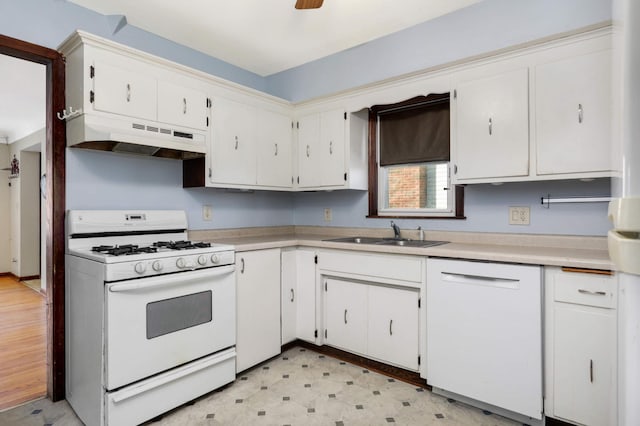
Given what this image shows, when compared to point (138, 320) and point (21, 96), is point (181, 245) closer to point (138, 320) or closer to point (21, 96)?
point (138, 320)

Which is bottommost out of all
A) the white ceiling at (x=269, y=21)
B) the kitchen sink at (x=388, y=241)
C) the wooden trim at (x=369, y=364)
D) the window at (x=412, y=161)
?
the wooden trim at (x=369, y=364)

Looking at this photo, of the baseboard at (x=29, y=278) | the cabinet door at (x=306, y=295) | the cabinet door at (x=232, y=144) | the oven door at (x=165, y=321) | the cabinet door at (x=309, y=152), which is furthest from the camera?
the baseboard at (x=29, y=278)

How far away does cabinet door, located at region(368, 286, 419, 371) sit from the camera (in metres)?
2.36

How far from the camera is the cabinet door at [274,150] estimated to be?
3166 mm

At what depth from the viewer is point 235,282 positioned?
247 cm

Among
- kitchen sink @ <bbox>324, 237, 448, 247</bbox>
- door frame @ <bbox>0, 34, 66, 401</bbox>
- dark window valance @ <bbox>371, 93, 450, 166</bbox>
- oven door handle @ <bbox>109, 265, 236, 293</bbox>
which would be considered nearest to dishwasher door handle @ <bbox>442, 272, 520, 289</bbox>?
kitchen sink @ <bbox>324, 237, 448, 247</bbox>

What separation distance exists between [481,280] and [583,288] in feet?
1.57

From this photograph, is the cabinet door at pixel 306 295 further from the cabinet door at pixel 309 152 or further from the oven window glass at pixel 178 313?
the oven window glass at pixel 178 313

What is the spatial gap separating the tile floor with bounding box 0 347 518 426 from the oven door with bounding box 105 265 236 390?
32 cm

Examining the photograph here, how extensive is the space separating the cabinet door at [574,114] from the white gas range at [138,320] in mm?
2142

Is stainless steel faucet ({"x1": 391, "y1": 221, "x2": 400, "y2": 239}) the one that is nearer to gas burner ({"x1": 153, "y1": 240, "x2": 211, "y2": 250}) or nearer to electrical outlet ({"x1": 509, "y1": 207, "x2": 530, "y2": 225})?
electrical outlet ({"x1": 509, "y1": 207, "x2": 530, "y2": 225})

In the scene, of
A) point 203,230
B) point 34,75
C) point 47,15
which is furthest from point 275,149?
point 34,75

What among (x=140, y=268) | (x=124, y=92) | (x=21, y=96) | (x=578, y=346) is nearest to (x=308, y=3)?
(x=124, y=92)

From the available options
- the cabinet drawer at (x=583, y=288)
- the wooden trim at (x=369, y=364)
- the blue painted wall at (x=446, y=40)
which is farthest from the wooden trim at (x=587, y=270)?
the blue painted wall at (x=446, y=40)
